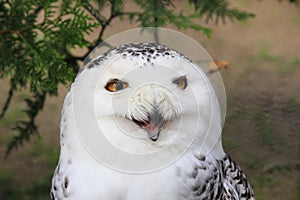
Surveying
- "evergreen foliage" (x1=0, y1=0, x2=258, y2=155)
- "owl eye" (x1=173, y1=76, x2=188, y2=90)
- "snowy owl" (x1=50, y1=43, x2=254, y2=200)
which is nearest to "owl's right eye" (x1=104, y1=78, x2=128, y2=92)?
"snowy owl" (x1=50, y1=43, x2=254, y2=200)

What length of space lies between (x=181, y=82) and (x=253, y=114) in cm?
80

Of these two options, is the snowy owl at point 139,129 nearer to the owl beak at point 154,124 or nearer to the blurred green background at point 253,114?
the owl beak at point 154,124

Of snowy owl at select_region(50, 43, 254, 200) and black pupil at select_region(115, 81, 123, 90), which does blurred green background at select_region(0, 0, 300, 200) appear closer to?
snowy owl at select_region(50, 43, 254, 200)

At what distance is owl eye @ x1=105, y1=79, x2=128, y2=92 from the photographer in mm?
1389

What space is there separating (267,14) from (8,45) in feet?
9.58

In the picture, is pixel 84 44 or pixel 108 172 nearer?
pixel 108 172

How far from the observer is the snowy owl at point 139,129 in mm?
1385

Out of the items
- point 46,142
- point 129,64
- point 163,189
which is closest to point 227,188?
point 163,189

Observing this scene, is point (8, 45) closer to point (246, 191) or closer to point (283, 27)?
point (246, 191)

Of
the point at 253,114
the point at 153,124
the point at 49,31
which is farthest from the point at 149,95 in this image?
the point at 253,114

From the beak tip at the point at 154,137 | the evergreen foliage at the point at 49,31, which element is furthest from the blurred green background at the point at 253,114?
the beak tip at the point at 154,137

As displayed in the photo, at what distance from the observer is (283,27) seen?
14.8ft

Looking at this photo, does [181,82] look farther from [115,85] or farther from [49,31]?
[49,31]

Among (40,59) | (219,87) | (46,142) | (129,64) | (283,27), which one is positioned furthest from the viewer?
(283,27)
